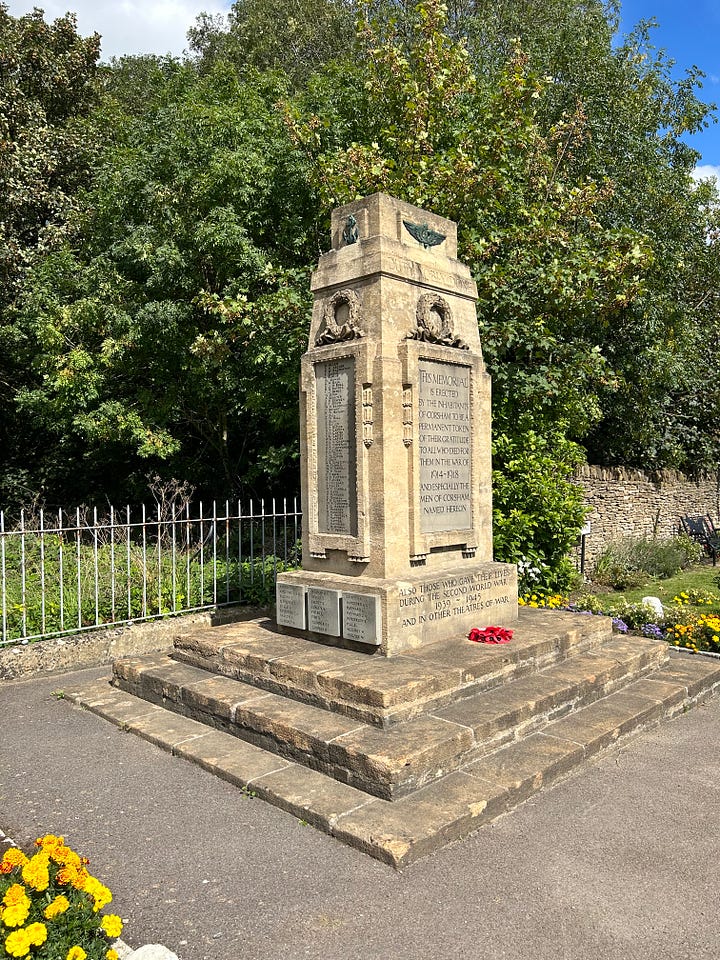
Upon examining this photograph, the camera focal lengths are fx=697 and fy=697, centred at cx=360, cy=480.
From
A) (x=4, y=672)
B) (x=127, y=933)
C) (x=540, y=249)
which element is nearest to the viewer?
(x=127, y=933)

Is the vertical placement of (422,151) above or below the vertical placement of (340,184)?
above

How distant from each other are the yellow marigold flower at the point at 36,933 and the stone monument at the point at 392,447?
3.35 m

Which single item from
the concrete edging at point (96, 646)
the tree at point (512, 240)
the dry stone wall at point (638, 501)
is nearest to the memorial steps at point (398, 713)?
the concrete edging at point (96, 646)

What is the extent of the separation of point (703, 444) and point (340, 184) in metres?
13.8

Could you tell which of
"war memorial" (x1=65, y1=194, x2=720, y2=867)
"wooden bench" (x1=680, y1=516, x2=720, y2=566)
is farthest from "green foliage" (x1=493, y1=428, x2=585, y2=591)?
"wooden bench" (x1=680, y1=516, x2=720, y2=566)

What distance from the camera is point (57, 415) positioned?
13.9 meters

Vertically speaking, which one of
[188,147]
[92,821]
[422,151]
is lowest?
[92,821]

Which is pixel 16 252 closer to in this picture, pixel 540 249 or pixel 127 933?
pixel 540 249

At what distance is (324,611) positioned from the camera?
593 centimetres

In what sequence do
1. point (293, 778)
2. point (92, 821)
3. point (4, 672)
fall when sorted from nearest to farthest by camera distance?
point (92, 821) → point (293, 778) → point (4, 672)

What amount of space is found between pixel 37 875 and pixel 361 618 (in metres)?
3.27

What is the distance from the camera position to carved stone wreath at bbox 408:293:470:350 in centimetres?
609

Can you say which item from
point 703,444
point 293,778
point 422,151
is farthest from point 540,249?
point 703,444

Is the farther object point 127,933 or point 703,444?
point 703,444
